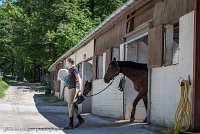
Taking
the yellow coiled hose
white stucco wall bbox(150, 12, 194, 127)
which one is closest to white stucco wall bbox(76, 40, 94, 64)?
white stucco wall bbox(150, 12, 194, 127)

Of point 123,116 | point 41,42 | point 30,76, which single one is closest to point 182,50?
point 123,116

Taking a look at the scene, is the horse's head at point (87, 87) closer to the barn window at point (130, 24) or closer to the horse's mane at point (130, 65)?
the barn window at point (130, 24)

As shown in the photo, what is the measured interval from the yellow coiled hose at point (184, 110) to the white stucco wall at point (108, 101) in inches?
253

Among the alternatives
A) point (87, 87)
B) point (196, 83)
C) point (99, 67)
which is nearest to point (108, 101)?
point (99, 67)

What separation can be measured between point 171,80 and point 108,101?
762 centimetres

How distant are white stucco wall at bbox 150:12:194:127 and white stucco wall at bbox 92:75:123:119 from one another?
402 cm

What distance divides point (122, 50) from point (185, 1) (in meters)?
6.17

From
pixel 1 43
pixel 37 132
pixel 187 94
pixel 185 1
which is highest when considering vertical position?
pixel 1 43

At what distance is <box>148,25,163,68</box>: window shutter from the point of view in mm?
11594

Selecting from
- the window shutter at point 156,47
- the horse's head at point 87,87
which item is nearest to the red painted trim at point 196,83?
the window shutter at point 156,47

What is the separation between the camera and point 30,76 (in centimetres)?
9150

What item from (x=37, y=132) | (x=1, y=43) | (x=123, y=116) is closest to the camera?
(x=37, y=132)

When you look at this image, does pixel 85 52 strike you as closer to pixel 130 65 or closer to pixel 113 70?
pixel 113 70

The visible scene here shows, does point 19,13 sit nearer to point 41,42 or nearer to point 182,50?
point 41,42
